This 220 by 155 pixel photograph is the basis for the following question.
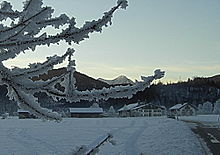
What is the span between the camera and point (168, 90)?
479 feet

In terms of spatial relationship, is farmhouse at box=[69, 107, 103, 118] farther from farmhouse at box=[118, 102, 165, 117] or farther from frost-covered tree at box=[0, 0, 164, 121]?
frost-covered tree at box=[0, 0, 164, 121]

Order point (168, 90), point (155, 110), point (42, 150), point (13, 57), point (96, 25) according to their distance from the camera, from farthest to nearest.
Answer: point (168, 90) → point (155, 110) → point (42, 150) → point (13, 57) → point (96, 25)

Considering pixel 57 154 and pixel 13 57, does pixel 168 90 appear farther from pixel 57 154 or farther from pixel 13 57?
pixel 13 57

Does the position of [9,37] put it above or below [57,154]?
above

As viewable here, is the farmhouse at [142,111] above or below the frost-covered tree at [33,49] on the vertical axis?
above

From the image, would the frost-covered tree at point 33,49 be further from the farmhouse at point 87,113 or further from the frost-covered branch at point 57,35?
the farmhouse at point 87,113

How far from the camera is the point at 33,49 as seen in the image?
1920 millimetres

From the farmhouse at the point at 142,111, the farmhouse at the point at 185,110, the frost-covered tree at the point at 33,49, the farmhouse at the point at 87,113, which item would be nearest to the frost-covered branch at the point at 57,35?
the frost-covered tree at the point at 33,49

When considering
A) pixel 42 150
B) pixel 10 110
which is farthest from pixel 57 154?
pixel 10 110

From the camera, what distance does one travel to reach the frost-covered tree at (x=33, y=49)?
1817 millimetres

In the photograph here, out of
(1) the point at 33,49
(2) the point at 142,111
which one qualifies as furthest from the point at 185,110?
(1) the point at 33,49

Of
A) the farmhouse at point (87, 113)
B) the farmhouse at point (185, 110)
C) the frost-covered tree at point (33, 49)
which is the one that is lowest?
the frost-covered tree at point (33, 49)

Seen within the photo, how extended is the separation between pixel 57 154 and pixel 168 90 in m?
134

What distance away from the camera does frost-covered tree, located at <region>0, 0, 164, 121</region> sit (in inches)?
71.6
